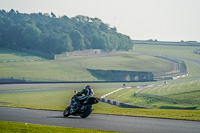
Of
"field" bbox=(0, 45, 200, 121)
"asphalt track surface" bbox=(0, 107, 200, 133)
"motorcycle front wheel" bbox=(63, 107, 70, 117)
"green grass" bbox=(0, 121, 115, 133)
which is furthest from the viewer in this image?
"field" bbox=(0, 45, 200, 121)

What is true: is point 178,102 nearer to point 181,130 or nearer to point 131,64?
point 181,130

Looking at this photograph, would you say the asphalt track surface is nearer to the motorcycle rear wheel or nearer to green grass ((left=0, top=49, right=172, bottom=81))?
the motorcycle rear wheel

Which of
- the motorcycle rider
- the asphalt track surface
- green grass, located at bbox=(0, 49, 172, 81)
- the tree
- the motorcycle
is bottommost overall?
green grass, located at bbox=(0, 49, 172, 81)

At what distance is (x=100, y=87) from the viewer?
289 feet

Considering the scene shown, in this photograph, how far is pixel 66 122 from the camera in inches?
952

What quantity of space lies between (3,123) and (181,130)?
32.7ft

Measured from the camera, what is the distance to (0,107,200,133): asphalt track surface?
21.1 meters

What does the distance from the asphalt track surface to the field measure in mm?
2438

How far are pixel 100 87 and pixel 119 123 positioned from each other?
64552 millimetres

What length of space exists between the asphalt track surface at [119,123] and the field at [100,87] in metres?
2.44

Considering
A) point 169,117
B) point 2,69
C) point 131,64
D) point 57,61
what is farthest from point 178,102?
point 131,64

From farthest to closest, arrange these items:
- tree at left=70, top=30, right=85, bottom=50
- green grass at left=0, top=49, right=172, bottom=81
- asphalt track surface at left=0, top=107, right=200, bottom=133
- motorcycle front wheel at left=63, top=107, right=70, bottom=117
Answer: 1. tree at left=70, top=30, right=85, bottom=50
2. green grass at left=0, top=49, right=172, bottom=81
3. motorcycle front wheel at left=63, top=107, right=70, bottom=117
4. asphalt track surface at left=0, top=107, right=200, bottom=133

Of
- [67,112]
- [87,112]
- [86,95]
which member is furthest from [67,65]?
[86,95]

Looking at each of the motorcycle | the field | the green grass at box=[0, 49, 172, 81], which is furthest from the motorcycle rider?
the green grass at box=[0, 49, 172, 81]
